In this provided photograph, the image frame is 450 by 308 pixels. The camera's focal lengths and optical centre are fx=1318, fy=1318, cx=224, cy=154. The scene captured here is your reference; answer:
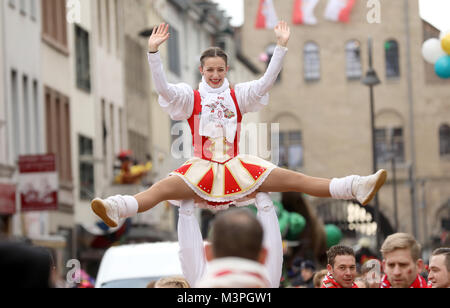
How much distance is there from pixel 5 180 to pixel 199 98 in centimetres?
2460

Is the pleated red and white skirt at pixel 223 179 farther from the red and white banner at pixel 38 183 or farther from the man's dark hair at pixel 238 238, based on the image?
the red and white banner at pixel 38 183

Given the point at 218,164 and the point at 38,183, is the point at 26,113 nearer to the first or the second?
the point at 38,183

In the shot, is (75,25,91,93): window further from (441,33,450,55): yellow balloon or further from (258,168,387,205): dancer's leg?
(258,168,387,205): dancer's leg

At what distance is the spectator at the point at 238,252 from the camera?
5309mm

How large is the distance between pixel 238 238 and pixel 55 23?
3646cm

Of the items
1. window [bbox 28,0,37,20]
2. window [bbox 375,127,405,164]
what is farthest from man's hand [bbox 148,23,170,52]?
window [bbox 375,127,405,164]

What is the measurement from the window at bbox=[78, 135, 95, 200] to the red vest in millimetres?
33596

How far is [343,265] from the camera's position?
355 inches

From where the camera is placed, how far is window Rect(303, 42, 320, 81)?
82562 millimetres

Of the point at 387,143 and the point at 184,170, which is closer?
the point at 184,170

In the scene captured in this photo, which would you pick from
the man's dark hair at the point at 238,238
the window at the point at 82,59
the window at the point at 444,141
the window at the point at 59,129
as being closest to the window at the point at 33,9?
the window at the point at 59,129

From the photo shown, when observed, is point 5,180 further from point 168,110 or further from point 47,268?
point 47,268

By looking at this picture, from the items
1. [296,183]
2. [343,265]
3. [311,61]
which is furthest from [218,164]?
[311,61]

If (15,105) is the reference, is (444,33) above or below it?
below
